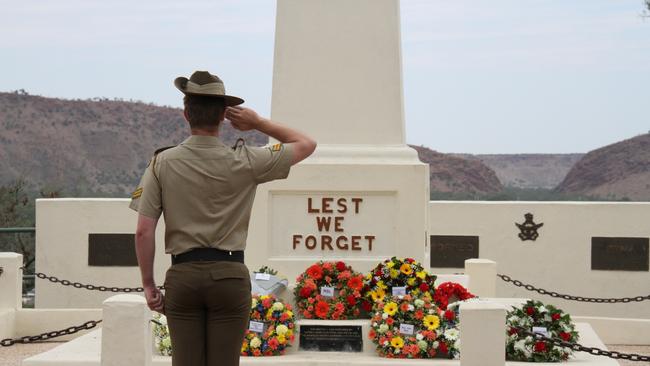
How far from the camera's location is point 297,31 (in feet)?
33.2

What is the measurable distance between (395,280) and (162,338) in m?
1.90

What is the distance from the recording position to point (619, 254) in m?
14.6

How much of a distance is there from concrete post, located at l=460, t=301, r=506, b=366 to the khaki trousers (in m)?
2.56

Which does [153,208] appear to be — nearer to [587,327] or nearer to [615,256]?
[587,327]


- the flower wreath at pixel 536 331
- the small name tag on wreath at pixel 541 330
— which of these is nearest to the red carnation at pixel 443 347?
the flower wreath at pixel 536 331

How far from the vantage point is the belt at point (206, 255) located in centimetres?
518

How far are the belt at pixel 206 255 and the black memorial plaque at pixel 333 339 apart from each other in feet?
12.4

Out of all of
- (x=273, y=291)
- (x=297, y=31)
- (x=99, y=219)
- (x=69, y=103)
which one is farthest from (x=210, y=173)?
(x=69, y=103)

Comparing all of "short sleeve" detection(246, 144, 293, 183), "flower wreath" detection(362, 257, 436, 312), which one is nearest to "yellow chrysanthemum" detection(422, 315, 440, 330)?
"flower wreath" detection(362, 257, 436, 312)

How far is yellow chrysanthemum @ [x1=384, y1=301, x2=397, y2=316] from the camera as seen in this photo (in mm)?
8867

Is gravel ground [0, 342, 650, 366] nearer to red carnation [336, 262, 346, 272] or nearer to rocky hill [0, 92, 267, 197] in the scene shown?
red carnation [336, 262, 346, 272]

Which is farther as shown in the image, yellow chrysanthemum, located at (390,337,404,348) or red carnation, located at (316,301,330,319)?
red carnation, located at (316,301,330,319)

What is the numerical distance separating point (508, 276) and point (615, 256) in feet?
4.40

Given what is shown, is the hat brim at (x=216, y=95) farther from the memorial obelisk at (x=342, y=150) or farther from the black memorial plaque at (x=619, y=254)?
the black memorial plaque at (x=619, y=254)
